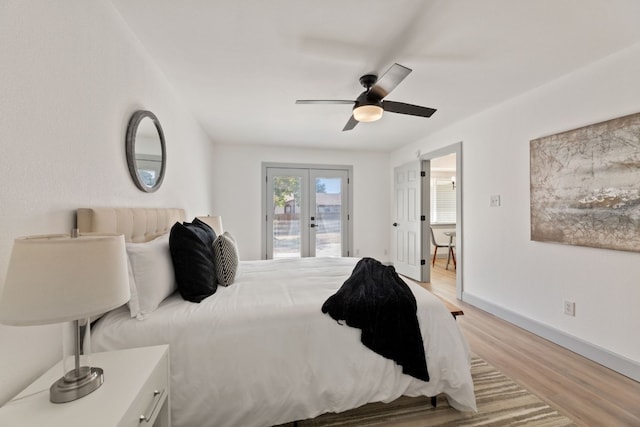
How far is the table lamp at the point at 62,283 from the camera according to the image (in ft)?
2.31

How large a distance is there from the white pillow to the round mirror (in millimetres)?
654

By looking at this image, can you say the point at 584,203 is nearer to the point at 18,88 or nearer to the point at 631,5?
the point at 631,5

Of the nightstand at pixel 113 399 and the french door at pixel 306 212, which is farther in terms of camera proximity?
the french door at pixel 306 212

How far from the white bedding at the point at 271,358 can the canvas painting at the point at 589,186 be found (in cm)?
157

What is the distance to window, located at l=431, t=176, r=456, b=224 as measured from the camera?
6750 millimetres

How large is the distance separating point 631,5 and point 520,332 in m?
2.61

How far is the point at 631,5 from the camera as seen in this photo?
155 centimetres

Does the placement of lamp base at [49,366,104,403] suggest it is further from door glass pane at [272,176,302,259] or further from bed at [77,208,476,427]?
door glass pane at [272,176,302,259]

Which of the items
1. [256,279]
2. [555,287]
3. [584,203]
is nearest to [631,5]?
[584,203]

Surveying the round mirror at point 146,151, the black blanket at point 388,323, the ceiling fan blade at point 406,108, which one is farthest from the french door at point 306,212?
the black blanket at point 388,323

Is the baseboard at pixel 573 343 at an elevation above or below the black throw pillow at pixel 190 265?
below

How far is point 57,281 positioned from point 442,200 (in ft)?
23.5

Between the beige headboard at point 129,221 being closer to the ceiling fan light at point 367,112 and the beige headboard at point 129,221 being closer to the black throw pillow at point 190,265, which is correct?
the black throw pillow at point 190,265

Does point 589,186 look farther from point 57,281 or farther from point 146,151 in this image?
point 146,151
